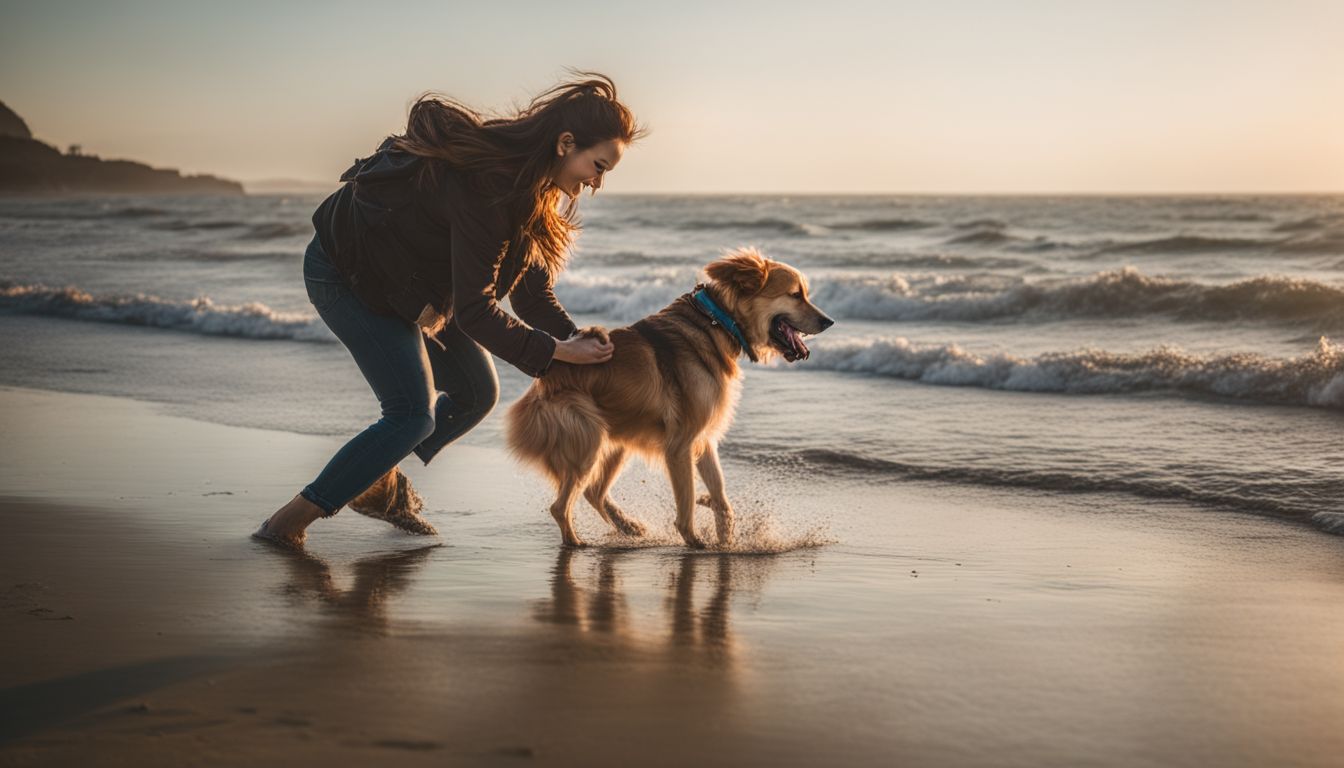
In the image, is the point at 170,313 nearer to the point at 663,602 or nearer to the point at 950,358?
the point at 950,358

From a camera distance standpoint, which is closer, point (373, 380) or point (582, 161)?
point (582, 161)

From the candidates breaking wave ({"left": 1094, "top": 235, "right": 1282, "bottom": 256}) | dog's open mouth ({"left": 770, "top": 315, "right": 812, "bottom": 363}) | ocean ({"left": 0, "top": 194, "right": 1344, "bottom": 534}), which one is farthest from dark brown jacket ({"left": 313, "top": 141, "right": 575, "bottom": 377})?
breaking wave ({"left": 1094, "top": 235, "right": 1282, "bottom": 256})

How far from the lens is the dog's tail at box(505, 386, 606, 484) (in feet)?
16.3

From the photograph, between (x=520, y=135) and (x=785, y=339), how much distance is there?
1741mm

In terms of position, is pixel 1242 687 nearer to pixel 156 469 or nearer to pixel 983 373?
pixel 156 469

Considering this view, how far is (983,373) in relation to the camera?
10273 mm

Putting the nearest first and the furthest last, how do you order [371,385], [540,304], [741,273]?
[371,385]
[540,304]
[741,273]

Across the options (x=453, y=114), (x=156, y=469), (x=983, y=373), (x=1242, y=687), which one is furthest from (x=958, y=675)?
(x=983, y=373)

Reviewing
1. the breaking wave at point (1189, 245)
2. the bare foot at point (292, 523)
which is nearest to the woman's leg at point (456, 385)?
the bare foot at point (292, 523)

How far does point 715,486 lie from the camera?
5.35 metres

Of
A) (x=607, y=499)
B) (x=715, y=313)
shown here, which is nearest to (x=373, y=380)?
(x=607, y=499)

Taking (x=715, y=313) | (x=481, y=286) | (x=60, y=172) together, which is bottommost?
(x=715, y=313)

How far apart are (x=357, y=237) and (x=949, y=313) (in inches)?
554

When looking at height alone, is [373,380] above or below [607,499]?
above
